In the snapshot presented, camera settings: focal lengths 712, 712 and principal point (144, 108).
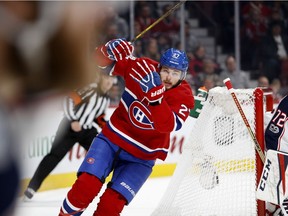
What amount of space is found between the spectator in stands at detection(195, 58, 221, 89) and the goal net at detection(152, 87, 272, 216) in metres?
3.61

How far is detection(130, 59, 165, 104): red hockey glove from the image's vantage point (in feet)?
9.43

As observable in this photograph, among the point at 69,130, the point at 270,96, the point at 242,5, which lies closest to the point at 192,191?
the point at 270,96

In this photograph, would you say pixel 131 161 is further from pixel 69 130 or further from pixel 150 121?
pixel 69 130

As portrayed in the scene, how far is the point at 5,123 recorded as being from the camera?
792mm

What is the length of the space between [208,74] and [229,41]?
0.87m

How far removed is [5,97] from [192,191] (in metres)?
3.13

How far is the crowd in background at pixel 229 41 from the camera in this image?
7562mm

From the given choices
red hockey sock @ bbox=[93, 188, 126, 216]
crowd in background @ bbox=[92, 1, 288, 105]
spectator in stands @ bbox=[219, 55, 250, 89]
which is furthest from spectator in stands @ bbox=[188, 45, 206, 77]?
red hockey sock @ bbox=[93, 188, 126, 216]

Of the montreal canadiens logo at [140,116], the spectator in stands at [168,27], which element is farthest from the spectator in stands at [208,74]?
the montreal canadiens logo at [140,116]

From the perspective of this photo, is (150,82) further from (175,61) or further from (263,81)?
(263,81)

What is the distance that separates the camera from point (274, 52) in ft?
28.1

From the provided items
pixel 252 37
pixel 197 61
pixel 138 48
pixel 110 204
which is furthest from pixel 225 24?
pixel 110 204

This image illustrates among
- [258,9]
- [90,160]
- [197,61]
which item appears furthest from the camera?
[258,9]

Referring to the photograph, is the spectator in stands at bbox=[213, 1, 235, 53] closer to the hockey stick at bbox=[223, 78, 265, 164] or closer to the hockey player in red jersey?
the hockey stick at bbox=[223, 78, 265, 164]
